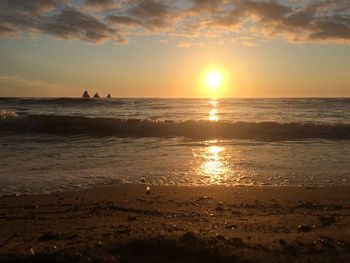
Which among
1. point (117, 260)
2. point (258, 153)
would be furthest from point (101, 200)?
point (258, 153)

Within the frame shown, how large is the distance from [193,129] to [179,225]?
48.1 feet

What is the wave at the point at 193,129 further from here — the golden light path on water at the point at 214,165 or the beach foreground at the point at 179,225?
the beach foreground at the point at 179,225

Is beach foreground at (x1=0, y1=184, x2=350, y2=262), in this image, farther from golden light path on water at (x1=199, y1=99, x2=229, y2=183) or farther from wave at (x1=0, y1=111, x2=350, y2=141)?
wave at (x1=0, y1=111, x2=350, y2=141)

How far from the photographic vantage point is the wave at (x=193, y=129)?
17.1 m

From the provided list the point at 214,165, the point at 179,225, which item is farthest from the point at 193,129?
the point at 179,225

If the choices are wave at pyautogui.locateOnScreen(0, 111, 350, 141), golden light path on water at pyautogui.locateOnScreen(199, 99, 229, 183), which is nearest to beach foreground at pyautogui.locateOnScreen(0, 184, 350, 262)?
golden light path on water at pyautogui.locateOnScreen(199, 99, 229, 183)

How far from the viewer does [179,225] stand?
4.48 metres

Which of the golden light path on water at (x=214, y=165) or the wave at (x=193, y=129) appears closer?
the golden light path on water at (x=214, y=165)

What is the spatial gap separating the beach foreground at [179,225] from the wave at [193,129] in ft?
32.8

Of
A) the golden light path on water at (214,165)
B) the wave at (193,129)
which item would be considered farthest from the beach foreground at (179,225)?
the wave at (193,129)

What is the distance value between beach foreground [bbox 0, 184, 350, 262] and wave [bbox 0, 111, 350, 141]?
32.8 feet

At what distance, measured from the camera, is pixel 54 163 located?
928 cm

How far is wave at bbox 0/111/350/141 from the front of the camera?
674 inches

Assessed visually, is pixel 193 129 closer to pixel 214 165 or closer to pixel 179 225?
pixel 214 165
